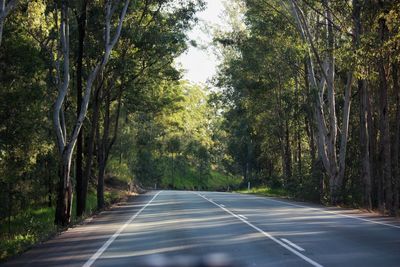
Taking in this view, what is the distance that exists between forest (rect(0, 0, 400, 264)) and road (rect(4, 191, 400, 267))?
1.52 metres

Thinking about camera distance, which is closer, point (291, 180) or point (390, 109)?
point (390, 109)

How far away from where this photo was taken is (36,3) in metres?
18.6

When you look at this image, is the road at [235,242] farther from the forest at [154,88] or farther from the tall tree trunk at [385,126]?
the tall tree trunk at [385,126]

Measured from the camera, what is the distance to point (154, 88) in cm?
3697

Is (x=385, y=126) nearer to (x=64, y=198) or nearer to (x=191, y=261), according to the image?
(x=64, y=198)

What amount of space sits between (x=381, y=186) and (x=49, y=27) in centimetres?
1794

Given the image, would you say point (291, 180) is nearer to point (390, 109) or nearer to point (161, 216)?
point (390, 109)

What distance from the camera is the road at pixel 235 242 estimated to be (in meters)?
10.5

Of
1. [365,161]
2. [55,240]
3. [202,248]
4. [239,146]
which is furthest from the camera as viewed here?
[239,146]

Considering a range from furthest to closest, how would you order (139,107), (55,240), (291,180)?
(291,180) → (139,107) → (55,240)

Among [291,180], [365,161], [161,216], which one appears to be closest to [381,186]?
[365,161]

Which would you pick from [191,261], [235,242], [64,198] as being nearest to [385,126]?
[235,242]

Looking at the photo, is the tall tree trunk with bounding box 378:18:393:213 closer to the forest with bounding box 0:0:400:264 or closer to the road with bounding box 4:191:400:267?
the forest with bounding box 0:0:400:264

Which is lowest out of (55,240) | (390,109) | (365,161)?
(55,240)
